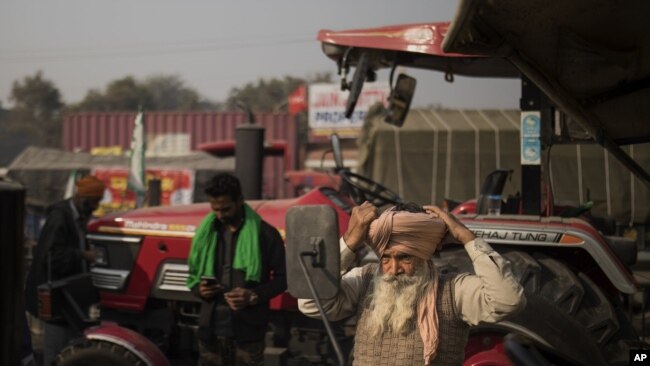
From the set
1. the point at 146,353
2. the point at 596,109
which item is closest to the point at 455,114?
the point at 146,353

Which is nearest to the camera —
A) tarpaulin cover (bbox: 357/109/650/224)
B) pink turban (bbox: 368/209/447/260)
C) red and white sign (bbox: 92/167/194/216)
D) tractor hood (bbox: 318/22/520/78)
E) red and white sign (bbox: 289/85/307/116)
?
pink turban (bbox: 368/209/447/260)

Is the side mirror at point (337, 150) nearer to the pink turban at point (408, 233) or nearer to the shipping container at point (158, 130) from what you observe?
the pink turban at point (408, 233)

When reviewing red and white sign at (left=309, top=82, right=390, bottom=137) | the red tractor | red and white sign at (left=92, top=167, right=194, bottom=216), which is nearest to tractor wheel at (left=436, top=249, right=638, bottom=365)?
the red tractor

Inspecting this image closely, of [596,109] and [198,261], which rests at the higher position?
[596,109]

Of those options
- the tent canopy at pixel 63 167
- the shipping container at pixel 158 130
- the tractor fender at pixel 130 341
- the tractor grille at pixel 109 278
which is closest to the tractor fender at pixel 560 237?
the tractor fender at pixel 130 341

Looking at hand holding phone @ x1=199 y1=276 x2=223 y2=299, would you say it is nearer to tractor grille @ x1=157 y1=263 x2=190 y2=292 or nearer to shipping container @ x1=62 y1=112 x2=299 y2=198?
tractor grille @ x1=157 y1=263 x2=190 y2=292

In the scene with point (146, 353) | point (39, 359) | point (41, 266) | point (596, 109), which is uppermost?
point (596, 109)

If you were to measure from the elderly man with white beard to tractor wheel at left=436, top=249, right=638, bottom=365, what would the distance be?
1126mm

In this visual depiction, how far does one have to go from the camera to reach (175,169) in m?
20.6

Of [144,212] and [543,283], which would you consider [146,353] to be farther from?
[543,283]

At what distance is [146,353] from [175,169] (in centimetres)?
1591

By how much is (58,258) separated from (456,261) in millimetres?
2866

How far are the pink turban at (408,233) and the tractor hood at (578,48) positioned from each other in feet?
1.98

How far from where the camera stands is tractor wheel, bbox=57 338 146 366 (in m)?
4.93
